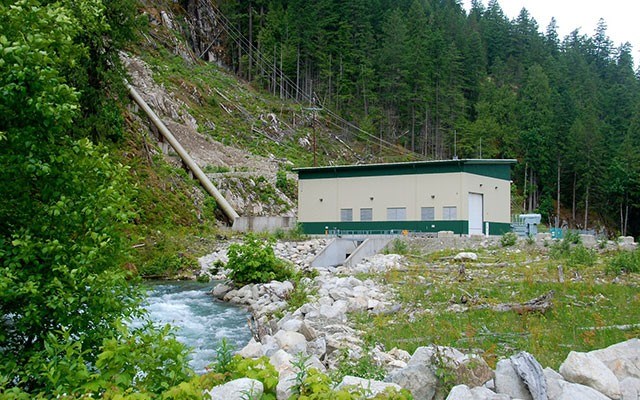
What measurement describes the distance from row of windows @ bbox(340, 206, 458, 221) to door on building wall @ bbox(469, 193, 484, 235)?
1.22m

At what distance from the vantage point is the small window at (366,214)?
3058 cm

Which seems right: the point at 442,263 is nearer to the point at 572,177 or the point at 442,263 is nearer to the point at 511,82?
the point at 572,177

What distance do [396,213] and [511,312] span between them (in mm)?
18839

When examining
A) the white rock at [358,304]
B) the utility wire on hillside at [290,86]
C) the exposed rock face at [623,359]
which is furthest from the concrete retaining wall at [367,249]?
the utility wire on hillside at [290,86]

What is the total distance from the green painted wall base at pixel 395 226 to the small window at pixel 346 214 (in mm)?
275

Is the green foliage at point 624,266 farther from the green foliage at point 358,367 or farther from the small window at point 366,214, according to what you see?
the small window at point 366,214

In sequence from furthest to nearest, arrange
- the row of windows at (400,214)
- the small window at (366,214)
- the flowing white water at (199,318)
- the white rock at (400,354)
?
the small window at (366,214) → the row of windows at (400,214) → the flowing white water at (199,318) → the white rock at (400,354)

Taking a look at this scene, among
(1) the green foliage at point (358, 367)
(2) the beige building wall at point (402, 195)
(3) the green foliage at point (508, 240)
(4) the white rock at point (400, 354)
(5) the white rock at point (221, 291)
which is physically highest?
(2) the beige building wall at point (402, 195)

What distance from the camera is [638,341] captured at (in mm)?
6883

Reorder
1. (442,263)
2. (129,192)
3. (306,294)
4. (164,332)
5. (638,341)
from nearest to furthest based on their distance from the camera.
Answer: (164,332)
(129,192)
(638,341)
(306,294)
(442,263)

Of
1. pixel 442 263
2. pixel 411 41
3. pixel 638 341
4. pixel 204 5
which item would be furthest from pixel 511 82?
pixel 638 341

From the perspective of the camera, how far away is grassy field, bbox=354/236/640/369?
28.7 feet

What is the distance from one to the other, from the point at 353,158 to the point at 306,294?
44.2m

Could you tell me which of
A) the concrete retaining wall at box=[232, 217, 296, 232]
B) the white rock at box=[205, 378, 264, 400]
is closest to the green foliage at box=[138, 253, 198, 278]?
the concrete retaining wall at box=[232, 217, 296, 232]
